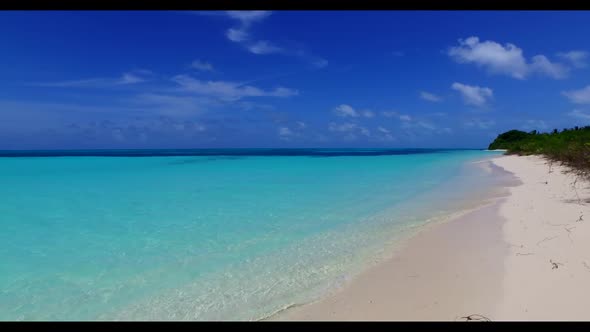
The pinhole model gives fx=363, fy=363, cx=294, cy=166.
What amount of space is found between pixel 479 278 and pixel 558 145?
63.4 ft

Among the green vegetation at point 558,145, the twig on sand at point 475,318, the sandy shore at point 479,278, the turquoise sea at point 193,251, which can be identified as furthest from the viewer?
the green vegetation at point 558,145

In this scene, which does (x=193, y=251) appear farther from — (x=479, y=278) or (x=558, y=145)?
(x=558, y=145)

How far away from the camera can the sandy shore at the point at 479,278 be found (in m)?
3.07

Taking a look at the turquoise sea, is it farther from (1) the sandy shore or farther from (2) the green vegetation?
(2) the green vegetation

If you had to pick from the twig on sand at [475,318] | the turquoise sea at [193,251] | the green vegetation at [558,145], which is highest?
the green vegetation at [558,145]

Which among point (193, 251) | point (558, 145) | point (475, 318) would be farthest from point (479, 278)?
point (558, 145)

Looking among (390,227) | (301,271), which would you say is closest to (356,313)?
(301,271)

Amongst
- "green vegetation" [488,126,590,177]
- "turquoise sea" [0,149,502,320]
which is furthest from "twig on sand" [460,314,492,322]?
"green vegetation" [488,126,590,177]

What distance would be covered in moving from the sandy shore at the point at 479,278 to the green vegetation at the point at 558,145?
5.34 metres

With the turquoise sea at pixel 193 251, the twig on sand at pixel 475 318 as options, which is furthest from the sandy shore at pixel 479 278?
the turquoise sea at pixel 193 251

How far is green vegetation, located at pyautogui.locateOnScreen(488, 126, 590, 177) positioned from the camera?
10230mm

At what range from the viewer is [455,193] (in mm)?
10969

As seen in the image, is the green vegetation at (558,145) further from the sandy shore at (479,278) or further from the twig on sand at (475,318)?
the twig on sand at (475,318)
